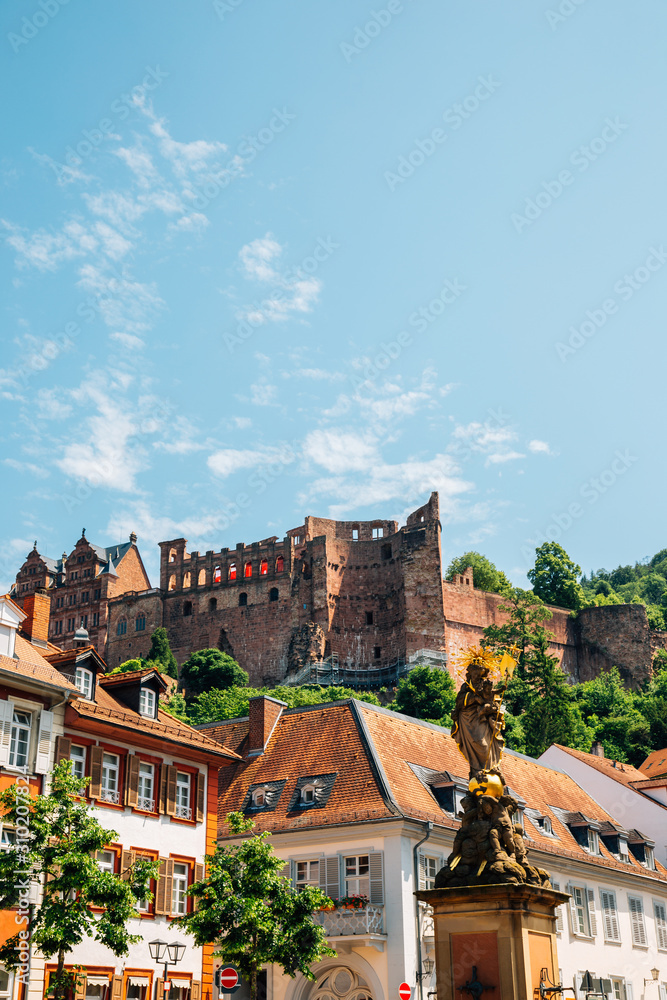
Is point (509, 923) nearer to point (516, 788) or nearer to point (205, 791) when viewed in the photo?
point (205, 791)

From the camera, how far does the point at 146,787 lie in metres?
29.0

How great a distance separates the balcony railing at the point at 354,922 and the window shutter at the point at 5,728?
907cm

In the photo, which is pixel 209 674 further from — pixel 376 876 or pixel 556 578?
pixel 376 876

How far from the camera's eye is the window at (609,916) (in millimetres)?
36938

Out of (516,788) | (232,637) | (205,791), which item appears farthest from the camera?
(232,637)

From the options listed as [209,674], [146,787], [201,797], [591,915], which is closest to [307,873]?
[201,797]

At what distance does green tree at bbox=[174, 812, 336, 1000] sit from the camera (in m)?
24.4

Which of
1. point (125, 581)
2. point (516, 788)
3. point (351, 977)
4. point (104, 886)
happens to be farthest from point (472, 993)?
point (125, 581)

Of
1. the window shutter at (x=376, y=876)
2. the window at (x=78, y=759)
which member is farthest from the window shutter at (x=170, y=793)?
the window shutter at (x=376, y=876)

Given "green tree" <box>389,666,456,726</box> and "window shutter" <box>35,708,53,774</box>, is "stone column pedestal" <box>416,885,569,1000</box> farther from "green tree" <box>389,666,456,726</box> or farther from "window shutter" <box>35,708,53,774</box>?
"green tree" <box>389,666,456,726</box>

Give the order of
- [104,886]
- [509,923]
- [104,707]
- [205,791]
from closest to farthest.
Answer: [509,923] → [104,886] → [104,707] → [205,791]

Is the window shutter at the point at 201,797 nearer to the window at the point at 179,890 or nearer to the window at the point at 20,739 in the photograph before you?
the window at the point at 179,890

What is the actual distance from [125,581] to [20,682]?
9017 centimetres

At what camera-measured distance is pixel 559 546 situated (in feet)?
382
